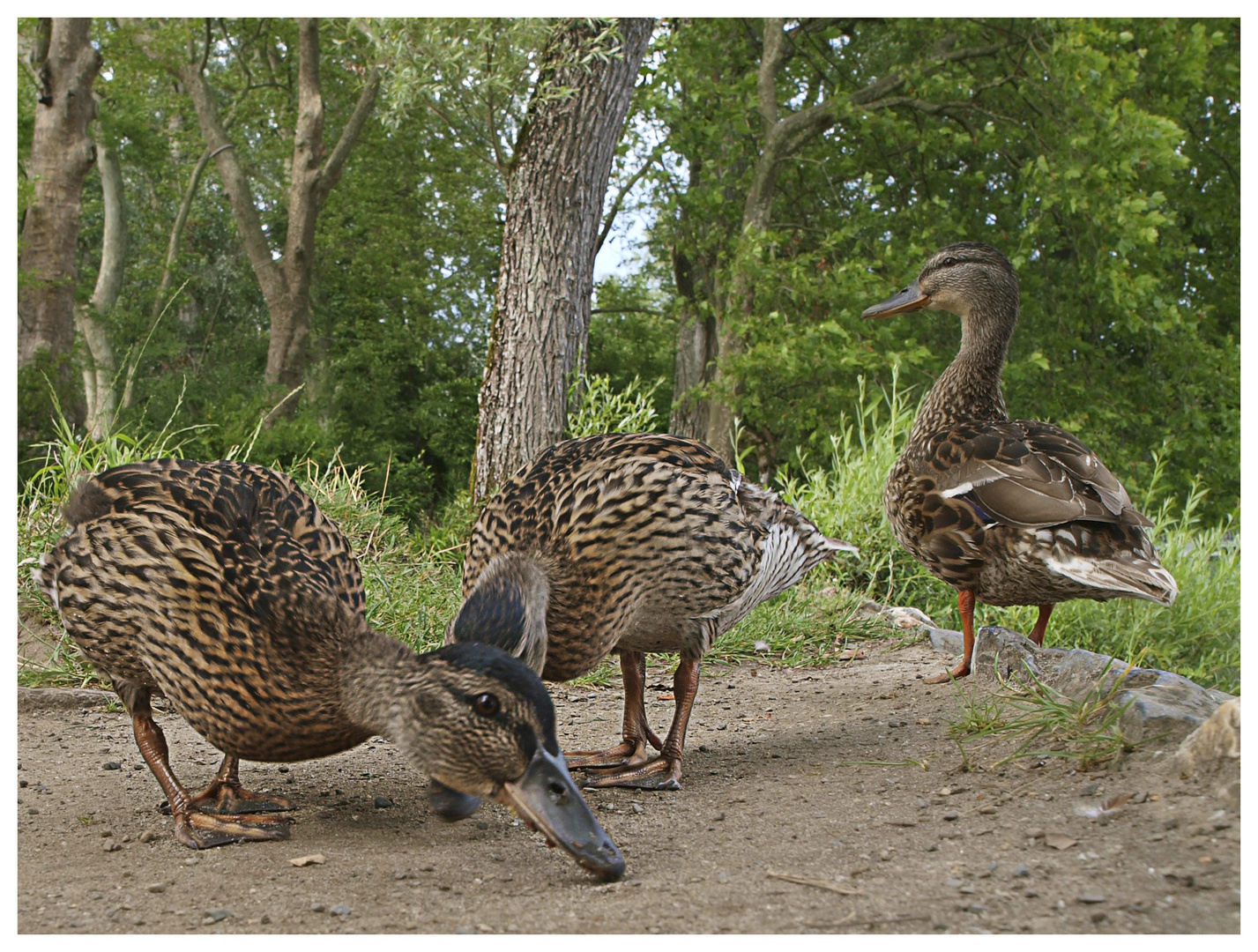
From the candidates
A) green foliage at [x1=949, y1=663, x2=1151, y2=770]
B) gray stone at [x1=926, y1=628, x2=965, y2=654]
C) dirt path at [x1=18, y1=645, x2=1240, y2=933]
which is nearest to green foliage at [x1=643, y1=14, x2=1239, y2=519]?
gray stone at [x1=926, y1=628, x2=965, y2=654]

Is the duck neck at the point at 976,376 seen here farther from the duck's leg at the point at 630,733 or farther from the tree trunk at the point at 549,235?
the tree trunk at the point at 549,235

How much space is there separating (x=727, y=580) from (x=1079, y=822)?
1267mm

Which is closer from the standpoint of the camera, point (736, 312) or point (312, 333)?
point (736, 312)

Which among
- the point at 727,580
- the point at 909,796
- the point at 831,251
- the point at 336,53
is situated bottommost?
the point at 909,796

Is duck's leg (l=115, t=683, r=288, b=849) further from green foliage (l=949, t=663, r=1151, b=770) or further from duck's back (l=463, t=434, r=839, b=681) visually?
green foliage (l=949, t=663, r=1151, b=770)

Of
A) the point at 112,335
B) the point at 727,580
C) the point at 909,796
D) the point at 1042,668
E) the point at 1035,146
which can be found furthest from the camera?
the point at 112,335

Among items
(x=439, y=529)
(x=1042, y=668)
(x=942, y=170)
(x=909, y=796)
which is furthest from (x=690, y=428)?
(x=909, y=796)

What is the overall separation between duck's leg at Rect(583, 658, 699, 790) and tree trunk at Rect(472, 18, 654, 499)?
13.5 ft

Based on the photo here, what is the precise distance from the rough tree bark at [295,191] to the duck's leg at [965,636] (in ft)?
40.9

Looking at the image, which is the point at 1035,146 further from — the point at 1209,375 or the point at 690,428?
the point at 690,428

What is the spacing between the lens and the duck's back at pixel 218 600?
111 inches

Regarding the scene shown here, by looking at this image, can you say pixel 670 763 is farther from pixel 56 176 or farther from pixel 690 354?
pixel 690 354

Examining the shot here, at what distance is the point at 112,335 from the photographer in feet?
54.1

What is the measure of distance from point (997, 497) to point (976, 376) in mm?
1056
